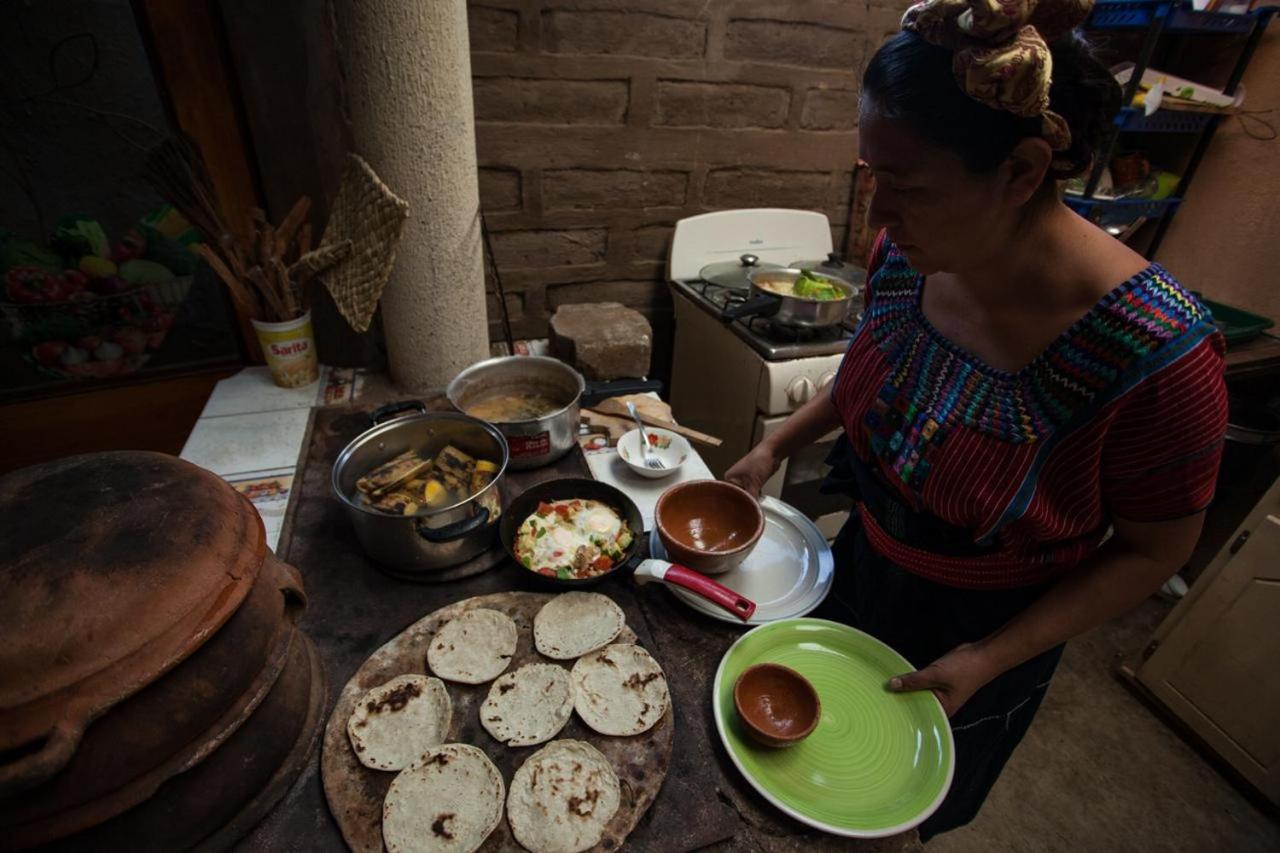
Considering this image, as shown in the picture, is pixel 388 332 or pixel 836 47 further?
pixel 836 47

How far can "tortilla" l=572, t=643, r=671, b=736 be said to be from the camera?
103 centimetres

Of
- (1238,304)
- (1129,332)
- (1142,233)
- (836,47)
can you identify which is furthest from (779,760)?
(1142,233)

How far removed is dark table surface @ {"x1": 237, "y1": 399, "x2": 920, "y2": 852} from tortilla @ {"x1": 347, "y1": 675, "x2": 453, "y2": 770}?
79 millimetres

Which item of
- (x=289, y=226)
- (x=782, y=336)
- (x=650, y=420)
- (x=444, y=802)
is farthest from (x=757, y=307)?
(x=444, y=802)

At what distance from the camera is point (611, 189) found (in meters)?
2.55

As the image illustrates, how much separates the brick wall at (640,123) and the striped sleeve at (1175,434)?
2.11 meters

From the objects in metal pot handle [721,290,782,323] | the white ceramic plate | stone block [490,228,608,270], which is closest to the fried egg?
the white ceramic plate

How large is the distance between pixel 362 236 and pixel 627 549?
1.15 metres

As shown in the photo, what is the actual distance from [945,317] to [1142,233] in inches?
113

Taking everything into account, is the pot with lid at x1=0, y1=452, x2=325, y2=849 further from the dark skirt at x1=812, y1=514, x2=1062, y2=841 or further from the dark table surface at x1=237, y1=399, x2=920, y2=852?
the dark skirt at x1=812, y1=514, x2=1062, y2=841

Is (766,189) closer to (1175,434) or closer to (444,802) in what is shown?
(1175,434)

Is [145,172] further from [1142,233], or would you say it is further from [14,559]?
[1142,233]

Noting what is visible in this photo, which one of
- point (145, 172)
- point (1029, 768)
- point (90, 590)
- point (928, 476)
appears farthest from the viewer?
point (1029, 768)

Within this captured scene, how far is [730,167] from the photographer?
2.70 meters
